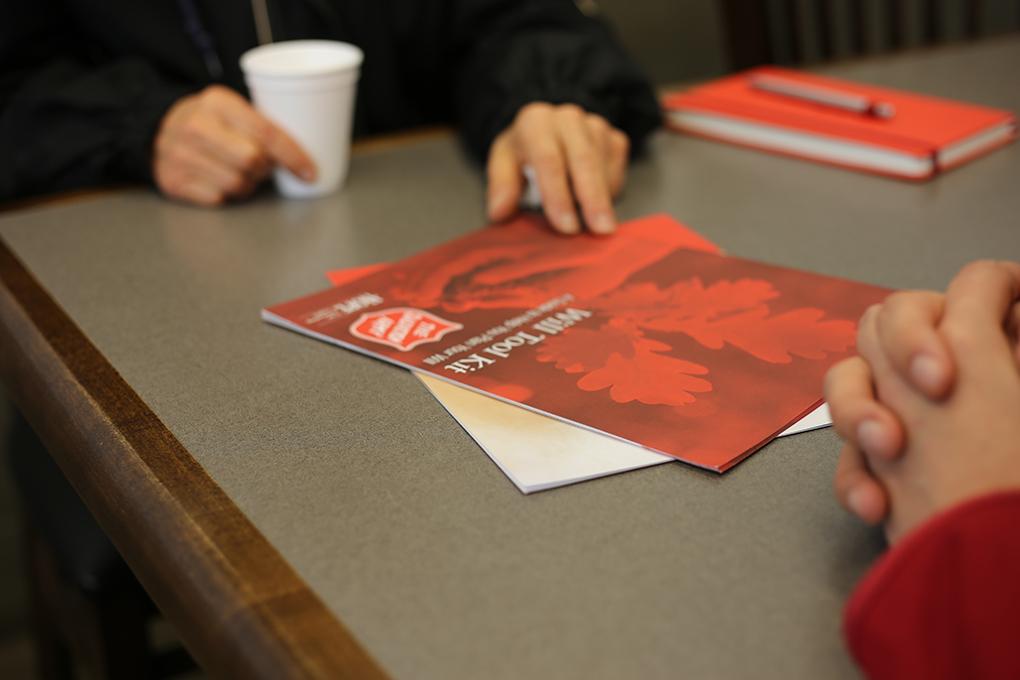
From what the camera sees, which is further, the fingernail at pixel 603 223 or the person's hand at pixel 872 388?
the fingernail at pixel 603 223

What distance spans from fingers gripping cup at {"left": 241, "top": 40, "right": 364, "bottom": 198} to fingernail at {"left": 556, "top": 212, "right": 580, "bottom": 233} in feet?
0.78

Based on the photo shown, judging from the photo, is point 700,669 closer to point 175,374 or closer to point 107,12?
point 175,374

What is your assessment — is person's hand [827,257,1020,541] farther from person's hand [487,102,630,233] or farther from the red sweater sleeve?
person's hand [487,102,630,233]

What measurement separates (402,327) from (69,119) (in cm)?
53

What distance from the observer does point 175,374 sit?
0.50 m

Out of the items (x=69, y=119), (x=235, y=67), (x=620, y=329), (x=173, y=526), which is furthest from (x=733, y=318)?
(x=235, y=67)

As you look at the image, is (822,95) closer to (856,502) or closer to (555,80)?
(555,80)

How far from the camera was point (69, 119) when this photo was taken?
0.84m

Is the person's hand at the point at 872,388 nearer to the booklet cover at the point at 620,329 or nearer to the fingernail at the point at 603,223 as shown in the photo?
the booklet cover at the point at 620,329

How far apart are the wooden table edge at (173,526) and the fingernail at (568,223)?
0.36 m

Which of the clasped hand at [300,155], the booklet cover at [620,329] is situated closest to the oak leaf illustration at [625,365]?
the booklet cover at [620,329]

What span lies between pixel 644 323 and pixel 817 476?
0.16 meters

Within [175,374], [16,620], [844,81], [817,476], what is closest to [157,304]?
[175,374]

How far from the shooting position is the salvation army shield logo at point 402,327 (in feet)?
1.71
